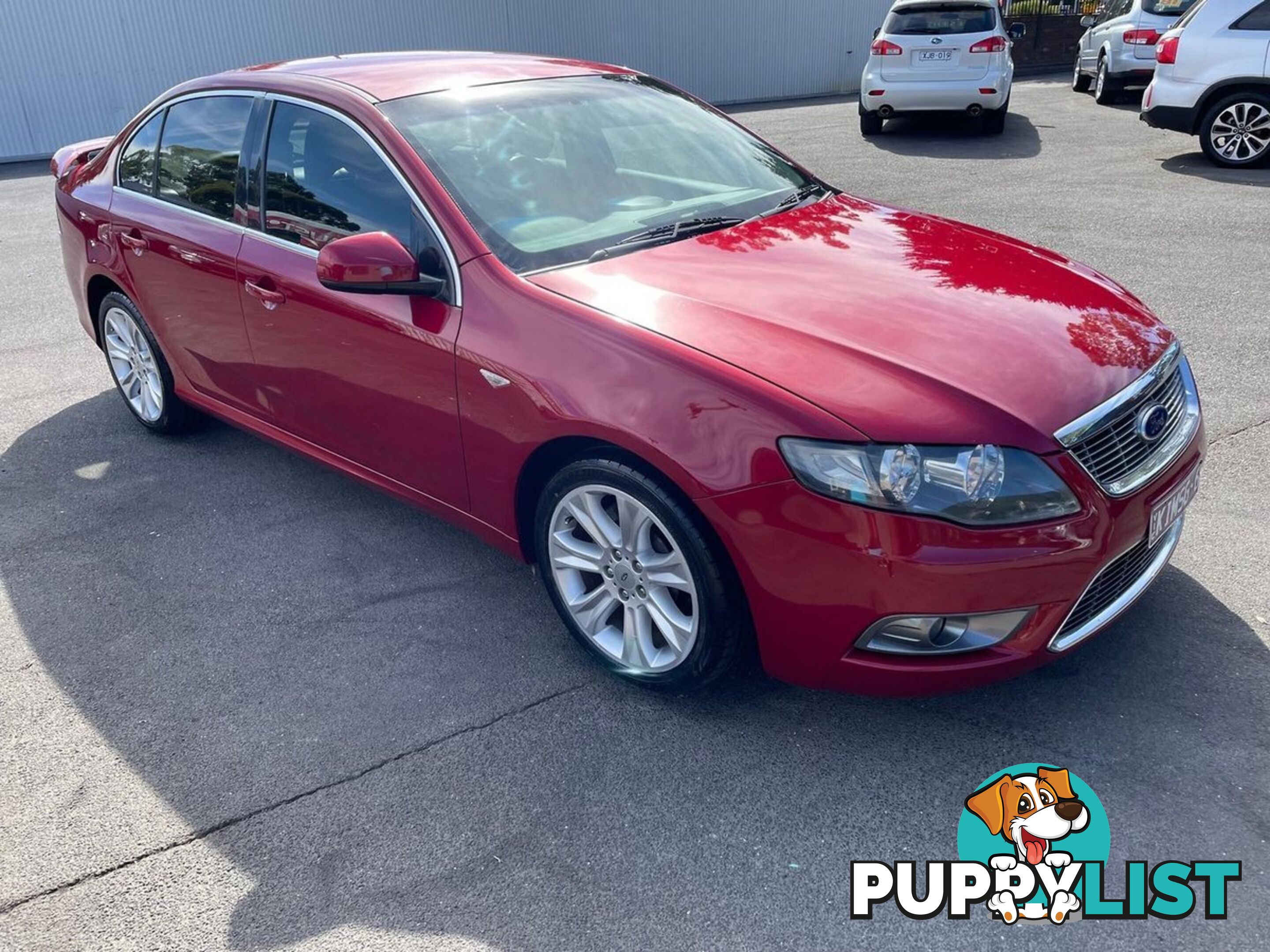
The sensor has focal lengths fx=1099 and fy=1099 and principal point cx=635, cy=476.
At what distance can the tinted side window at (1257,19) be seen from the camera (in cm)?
1033

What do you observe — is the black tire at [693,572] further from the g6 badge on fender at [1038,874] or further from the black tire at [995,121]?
the black tire at [995,121]

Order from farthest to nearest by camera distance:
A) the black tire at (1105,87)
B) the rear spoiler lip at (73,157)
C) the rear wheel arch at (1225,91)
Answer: the black tire at (1105,87) → the rear wheel arch at (1225,91) → the rear spoiler lip at (73,157)

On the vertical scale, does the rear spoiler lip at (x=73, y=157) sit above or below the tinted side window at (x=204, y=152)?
below

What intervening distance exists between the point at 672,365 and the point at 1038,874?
1.51m

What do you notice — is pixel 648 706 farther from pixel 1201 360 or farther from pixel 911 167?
pixel 911 167

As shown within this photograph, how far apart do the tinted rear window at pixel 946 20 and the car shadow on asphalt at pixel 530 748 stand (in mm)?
11531

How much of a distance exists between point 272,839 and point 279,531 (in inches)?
73.4

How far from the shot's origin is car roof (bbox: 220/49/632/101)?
394cm

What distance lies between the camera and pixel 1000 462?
2641mm

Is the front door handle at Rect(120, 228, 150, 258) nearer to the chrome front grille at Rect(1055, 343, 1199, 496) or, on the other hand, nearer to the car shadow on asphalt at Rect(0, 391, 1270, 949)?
the car shadow on asphalt at Rect(0, 391, 1270, 949)

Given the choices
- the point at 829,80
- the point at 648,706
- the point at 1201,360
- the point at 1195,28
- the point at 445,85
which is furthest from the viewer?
the point at 829,80


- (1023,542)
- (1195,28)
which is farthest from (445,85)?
(1195,28)

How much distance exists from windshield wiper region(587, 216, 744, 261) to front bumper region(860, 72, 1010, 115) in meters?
10.7

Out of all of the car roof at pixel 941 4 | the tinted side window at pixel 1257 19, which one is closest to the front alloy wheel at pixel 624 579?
the tinted side window at pixel 1257 19
